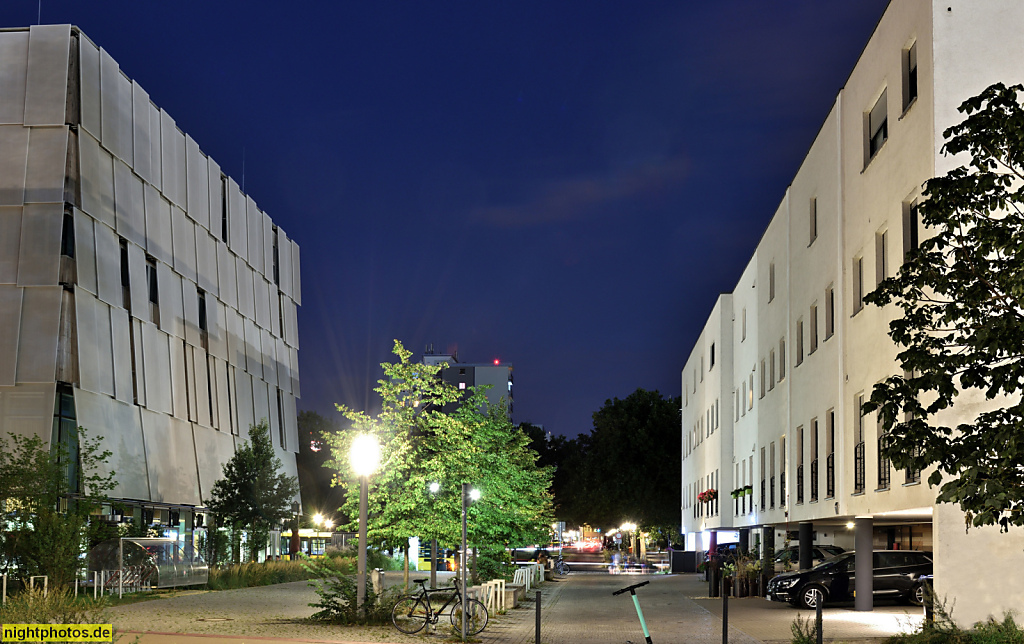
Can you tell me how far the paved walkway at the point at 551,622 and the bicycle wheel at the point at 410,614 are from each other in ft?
0.83

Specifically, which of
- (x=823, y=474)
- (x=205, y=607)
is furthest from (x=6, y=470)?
(x=823, y=474)

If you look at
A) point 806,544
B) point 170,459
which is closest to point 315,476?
point 170,459

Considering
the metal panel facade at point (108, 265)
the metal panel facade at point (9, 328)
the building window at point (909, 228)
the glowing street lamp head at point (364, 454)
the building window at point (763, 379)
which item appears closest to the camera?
the building window at point (909, 228)

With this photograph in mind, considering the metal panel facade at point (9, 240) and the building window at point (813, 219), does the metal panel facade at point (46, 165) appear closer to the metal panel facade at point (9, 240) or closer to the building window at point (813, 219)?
the metal panel facade at point (9, 240)

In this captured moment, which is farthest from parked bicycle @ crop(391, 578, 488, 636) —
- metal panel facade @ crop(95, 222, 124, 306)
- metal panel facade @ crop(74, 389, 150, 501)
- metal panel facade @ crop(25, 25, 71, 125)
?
metal panel facade @ crop(25, 25, 71, 125)

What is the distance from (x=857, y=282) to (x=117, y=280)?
30474 millimetres

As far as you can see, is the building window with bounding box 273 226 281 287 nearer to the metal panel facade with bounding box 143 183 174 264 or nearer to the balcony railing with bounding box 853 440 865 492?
the metal panel facade with bounding box 143 183 174 264

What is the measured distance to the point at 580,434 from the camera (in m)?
99.3

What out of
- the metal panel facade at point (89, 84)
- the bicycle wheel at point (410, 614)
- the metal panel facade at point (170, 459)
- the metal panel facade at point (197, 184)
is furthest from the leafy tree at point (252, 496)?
the bicycle wheel at point (410, 614)

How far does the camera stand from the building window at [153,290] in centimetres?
4770

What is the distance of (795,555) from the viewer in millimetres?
36812

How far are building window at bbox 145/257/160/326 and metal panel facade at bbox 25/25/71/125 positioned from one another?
9.31 metres

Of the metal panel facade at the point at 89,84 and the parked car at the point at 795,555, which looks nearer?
the parked car at the point at 795,555

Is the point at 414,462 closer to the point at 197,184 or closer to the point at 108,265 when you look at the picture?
the point at 108,265
